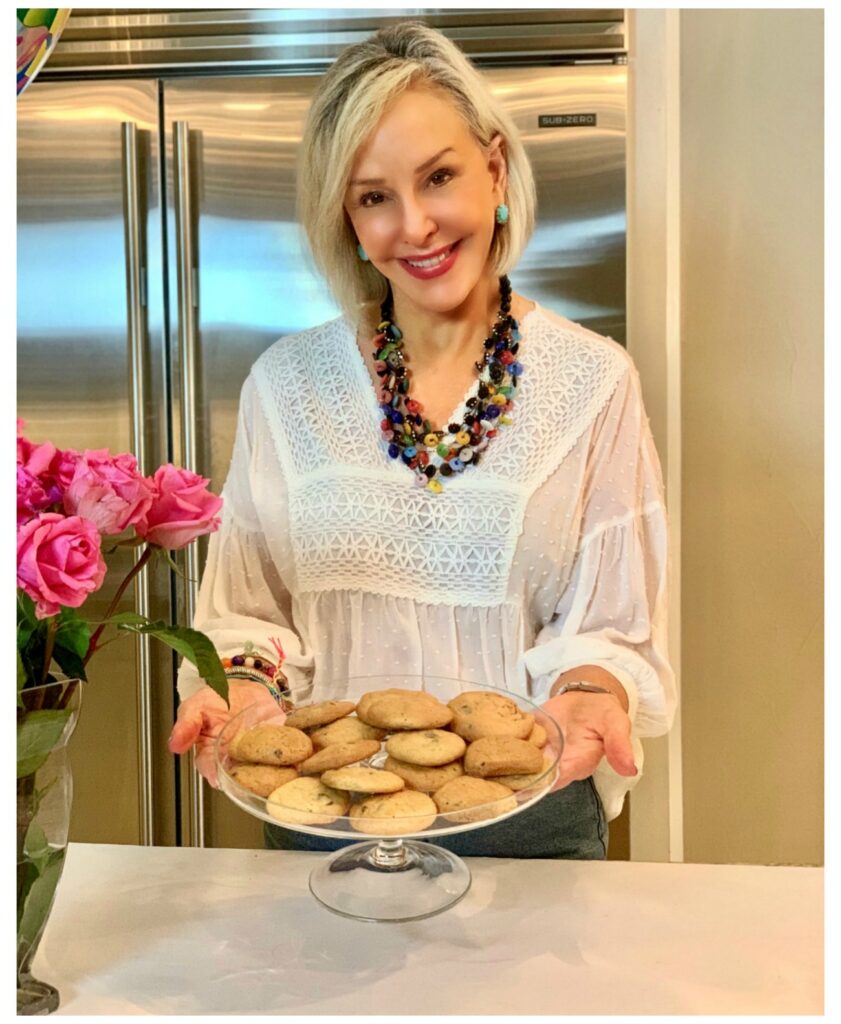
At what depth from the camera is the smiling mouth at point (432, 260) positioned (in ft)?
3.65

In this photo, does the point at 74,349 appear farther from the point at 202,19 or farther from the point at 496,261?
the point at 496,261

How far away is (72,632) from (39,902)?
0.18 m

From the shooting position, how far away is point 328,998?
0.66m

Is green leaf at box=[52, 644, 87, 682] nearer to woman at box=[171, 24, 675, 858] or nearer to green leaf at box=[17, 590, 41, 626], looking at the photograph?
green leaf at box=[17, 590, 41, 626]

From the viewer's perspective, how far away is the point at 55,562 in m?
0.59

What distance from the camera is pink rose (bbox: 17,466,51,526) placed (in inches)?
24.8

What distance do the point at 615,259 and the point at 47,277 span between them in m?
0.83

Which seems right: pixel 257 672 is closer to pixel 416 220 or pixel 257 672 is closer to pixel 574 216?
pixel 416 220

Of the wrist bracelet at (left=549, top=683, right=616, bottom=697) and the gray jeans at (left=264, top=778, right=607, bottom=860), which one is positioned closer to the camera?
the wrist bracelet at (left=549, top=683, right=616, bottom=697)

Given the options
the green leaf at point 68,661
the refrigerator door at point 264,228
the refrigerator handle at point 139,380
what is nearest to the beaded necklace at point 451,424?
the refrigerator door at point 264,228

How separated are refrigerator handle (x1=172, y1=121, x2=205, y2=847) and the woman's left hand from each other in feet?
2.18

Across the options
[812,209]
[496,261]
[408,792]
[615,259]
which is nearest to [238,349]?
[496,261]

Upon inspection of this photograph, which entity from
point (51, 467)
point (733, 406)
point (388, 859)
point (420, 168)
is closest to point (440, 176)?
point (420, 168)

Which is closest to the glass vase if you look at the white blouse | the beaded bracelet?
the beaded bracelet
